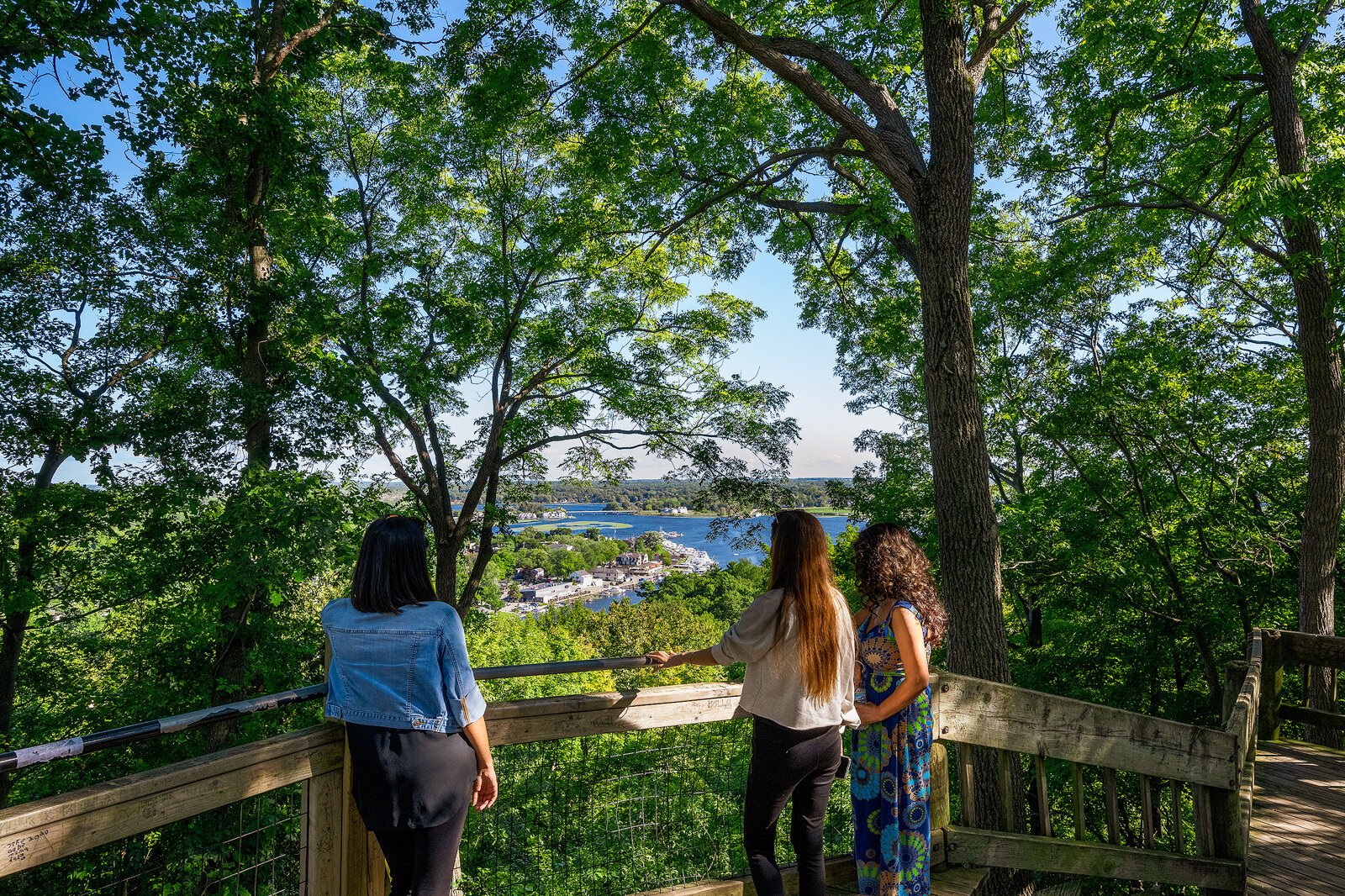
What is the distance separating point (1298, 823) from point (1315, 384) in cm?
571

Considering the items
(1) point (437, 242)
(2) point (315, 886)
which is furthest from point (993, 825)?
(1) point (437, 242)

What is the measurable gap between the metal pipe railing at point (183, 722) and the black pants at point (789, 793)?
524 mm

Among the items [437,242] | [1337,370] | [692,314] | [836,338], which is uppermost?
[437,242]

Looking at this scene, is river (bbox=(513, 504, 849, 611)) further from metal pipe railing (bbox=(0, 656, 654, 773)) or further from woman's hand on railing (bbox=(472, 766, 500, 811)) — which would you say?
woman's hand on railing (bbox=(472, 766, 500, 811))

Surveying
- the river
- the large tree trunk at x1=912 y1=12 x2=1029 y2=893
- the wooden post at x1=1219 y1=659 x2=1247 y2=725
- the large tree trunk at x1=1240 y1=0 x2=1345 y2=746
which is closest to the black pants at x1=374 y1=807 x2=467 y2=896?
the river

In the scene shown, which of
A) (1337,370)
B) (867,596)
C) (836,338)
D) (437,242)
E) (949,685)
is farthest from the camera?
(437,242)

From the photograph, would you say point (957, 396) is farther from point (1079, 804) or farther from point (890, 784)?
point (890, 784)

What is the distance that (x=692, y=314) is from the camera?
48.1 feet

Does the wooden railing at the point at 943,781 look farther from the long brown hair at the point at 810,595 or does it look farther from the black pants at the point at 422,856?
the long brown hair at the point at 810,595

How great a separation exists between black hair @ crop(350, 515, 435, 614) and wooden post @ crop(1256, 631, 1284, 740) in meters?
7.52

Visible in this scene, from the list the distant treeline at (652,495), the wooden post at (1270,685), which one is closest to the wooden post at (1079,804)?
the wooden post at (1270,685)

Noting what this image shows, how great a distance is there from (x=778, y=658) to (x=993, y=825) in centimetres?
406

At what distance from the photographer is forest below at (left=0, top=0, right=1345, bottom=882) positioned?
695 cm

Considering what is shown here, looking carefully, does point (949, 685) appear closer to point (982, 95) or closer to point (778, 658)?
point (778, 658)
